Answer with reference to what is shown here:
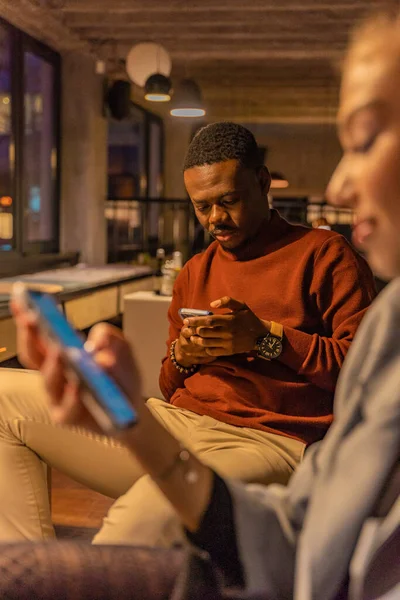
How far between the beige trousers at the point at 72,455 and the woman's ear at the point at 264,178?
0.58 metres

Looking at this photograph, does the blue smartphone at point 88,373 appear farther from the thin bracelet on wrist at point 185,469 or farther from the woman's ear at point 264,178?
the woman's ear at point 264,178

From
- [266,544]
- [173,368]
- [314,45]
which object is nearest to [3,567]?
[266,544]

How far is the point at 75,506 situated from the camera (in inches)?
106

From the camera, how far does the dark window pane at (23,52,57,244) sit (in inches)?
218

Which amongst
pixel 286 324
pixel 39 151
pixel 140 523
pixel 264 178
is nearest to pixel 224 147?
pixel 264 178

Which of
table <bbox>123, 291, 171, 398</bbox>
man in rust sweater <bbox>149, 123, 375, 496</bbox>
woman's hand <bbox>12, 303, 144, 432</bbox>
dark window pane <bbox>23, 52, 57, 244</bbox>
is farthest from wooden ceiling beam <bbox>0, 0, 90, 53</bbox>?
woman's hand <bbox>12, 303, 144, 432</bbox>

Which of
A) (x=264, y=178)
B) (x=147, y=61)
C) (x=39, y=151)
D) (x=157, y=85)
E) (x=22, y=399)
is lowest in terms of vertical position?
(x=22, y=399)

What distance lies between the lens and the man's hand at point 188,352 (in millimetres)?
1435

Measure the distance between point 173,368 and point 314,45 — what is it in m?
5.22

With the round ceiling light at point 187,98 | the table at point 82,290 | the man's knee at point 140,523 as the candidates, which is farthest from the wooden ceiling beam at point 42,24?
the man's knee at point 140,523

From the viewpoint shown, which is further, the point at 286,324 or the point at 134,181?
the point at 134,181

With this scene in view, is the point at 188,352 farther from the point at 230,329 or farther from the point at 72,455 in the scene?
the point at 72,455

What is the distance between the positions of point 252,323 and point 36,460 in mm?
510

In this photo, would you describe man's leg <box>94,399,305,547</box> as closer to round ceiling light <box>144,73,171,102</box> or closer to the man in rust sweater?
the man in rust sweater
